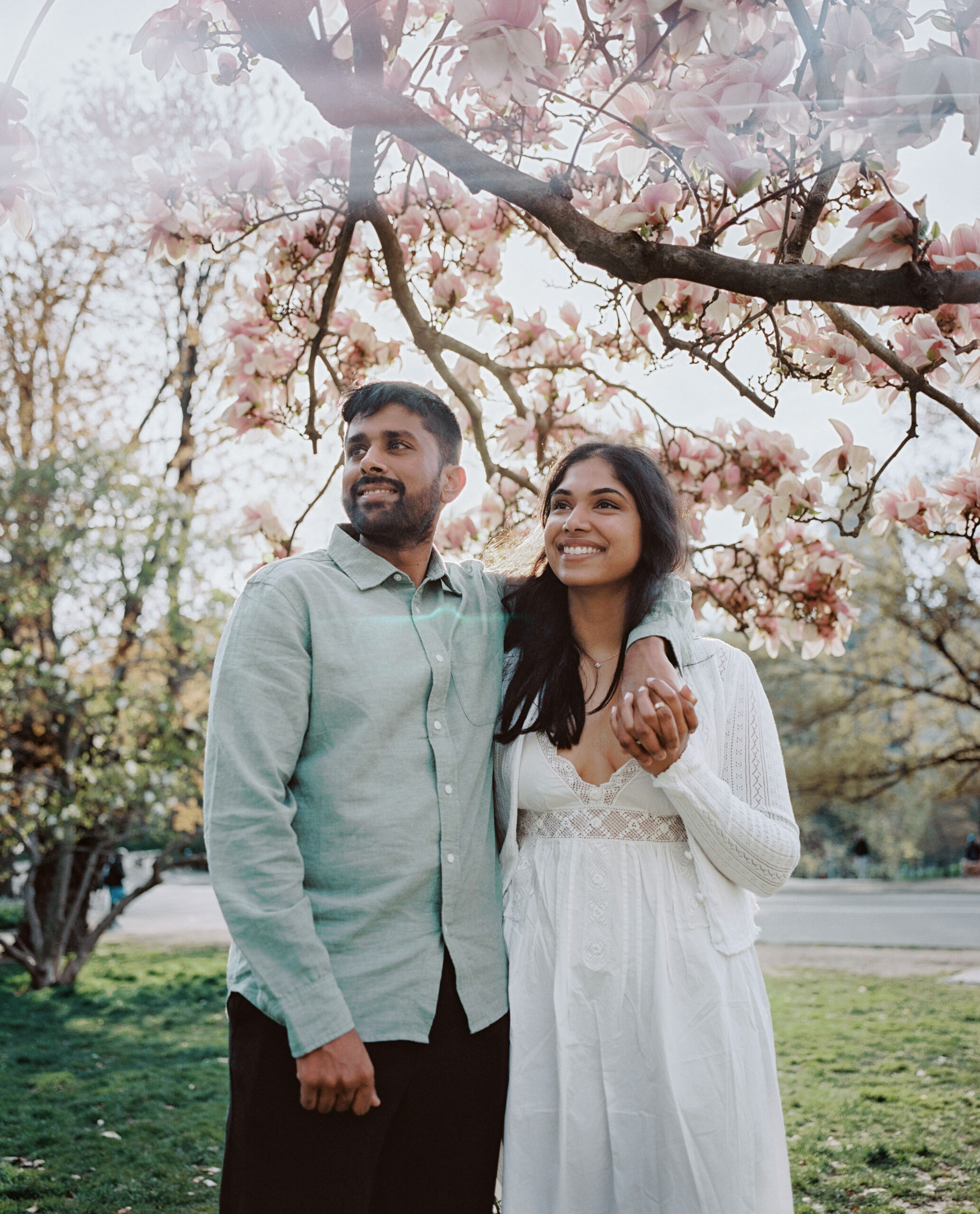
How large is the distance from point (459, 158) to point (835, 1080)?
16.9 ft

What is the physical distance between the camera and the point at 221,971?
887 centimetres

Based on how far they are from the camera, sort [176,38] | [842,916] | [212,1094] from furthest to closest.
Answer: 1. [842,916]
2. [212,1094]
3. [176,38]

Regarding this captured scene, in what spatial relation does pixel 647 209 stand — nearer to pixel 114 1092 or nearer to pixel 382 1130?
pixel 382 1130

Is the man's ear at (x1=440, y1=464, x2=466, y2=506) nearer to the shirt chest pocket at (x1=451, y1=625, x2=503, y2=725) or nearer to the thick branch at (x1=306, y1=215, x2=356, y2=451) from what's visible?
the shirt chest pocket at (x1=451, y1=625, x2=503, y2=725)

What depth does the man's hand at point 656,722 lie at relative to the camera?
1717 mm

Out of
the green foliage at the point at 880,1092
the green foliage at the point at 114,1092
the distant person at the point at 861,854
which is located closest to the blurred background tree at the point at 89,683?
the green foliage at the point at 114,1092

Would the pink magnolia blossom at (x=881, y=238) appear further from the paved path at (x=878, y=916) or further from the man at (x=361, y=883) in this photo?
the paved path at (x=878, y=916)

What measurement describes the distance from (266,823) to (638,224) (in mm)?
1269

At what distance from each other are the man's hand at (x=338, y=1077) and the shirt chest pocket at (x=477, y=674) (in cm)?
65

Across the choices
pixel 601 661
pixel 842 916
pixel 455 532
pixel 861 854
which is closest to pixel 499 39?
pixel 601 661

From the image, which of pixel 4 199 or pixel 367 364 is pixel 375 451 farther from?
pixel 367 364

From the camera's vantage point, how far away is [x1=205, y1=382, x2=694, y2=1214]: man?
163cm

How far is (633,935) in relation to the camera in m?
1.86

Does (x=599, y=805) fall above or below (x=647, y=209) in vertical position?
below
